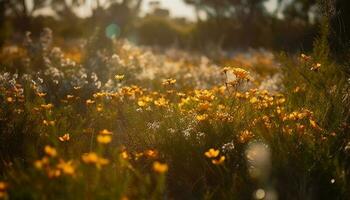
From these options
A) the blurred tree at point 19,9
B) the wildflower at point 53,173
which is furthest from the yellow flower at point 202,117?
the blurred tree at point 19,9

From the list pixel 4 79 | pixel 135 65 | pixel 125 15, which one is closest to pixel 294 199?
pixel 4 79

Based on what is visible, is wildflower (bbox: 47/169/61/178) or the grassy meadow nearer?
wildflower (bbox: 47/169/61/178)

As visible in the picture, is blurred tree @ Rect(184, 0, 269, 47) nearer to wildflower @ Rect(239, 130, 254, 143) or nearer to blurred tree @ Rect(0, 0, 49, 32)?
blurred tree @ Rect(0, 0, 49, 32)

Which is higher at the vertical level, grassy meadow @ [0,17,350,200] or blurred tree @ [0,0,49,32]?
grassy meadow @ [0,17,350,200]

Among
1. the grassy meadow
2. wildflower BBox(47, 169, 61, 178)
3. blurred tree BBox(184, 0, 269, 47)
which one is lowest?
blurred tree BBox(184, 0, 269, 47)

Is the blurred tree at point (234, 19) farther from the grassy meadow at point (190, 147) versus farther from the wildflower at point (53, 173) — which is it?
the wildflower at point (53, 173)

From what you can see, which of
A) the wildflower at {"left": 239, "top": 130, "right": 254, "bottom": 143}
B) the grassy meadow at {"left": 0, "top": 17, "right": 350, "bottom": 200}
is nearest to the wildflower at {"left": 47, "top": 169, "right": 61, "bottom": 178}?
the grassy meadow at {"left": 0, "top": 17, "right": 350, "bottom": 200}

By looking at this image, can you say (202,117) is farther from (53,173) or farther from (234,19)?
(234,19)

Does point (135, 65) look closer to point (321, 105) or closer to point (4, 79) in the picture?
point (4, 79)

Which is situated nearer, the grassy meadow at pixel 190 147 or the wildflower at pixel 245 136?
the grassy meadow at pixel 190 147

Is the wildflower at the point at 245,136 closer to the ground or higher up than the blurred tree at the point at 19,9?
higher up

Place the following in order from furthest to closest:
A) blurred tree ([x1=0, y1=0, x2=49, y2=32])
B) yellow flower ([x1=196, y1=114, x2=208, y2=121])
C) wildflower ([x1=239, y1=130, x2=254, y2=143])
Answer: blurred tree ([x1=0, y1=0, x2=49, y2=32]), yellow flower ([x1=196, y1=114, x2=208, y2=121]), wildflower ([x1=239, y1=130, x2=254, y2=143])

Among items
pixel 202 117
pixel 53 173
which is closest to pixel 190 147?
pixel 202 117
